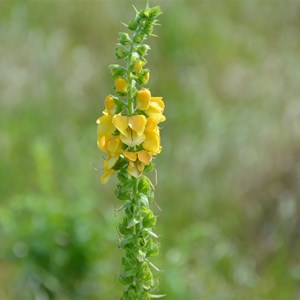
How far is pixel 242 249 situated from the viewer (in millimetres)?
4773

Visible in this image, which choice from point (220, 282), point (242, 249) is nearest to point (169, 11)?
point (242, 249)

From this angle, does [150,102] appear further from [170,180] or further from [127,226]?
[170,180]

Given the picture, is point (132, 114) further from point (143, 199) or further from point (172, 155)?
point (172, 155)

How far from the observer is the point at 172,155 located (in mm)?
5273

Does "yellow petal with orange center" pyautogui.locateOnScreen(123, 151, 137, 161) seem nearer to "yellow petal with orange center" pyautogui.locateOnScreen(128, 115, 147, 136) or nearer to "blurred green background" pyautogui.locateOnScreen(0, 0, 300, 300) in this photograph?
"yellow petal with orange center" pyautogui.locateOnScreen(128, 115, 147, 136)

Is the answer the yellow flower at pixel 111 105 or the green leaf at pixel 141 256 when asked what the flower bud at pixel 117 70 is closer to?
the yellow flower at pixel 111 105

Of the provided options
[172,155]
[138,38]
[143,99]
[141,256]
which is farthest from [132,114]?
[172,155]

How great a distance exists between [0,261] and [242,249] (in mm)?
1568

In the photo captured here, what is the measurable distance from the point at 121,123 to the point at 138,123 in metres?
0.04

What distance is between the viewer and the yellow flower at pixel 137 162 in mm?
1511

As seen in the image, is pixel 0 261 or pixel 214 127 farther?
pixel 214 127

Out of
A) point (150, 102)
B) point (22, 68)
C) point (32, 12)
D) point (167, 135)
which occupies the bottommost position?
point (150, 102)

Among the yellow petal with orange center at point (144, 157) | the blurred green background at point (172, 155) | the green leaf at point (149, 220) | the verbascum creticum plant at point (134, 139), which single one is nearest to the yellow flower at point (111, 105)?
the verbascum creticum plant at point (134, 139)

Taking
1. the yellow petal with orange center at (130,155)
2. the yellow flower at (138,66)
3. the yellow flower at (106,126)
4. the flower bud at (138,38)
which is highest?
the flower bud at (138,38)
